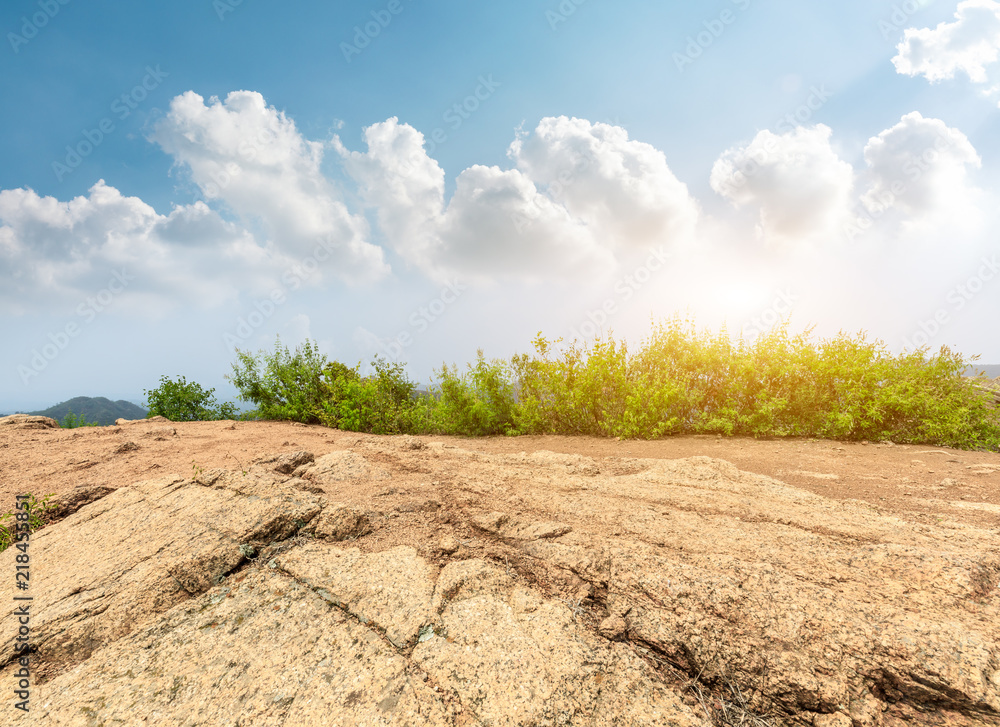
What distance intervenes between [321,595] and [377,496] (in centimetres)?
159

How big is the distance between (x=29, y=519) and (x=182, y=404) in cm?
1169

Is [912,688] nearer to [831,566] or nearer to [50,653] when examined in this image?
[831,566]

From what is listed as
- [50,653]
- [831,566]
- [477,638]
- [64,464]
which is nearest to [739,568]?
[831,566]

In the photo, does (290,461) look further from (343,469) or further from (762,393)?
(762,393)

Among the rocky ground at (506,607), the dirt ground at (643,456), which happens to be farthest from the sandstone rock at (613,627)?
the dirt ground at (643,456)

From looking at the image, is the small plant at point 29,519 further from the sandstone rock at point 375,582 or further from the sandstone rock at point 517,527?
the sandstone rock at point 517,527

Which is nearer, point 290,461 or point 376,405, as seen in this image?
point 290,461

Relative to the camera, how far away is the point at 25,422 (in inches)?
450

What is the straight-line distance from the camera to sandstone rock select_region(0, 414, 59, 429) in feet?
36.4

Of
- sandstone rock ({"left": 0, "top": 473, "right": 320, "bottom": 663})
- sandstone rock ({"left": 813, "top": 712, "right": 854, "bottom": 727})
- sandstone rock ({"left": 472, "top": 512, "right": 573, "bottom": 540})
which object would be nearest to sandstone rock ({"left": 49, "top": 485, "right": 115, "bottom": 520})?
sandstone rock ({"left": 0, "top": 473, "right": 320, "bottom": 663})

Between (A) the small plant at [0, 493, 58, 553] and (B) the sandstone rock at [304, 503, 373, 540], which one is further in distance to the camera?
(A) the small plant at [0, 493, 58, 553]

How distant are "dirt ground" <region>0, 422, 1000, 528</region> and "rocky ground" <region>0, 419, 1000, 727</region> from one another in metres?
0.50

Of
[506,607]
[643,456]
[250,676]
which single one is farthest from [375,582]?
[643,456]

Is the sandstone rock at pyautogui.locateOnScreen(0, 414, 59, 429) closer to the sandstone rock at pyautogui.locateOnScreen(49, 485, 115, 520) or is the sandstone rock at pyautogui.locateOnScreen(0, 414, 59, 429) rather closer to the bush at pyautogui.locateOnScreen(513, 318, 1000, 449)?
the sandstone rock at pyautogui.locateOnScreen(49, 485, 115, 520)
